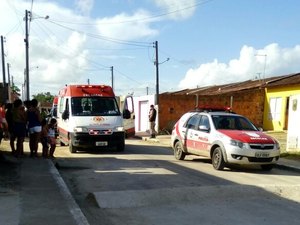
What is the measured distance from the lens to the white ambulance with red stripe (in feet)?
39.7

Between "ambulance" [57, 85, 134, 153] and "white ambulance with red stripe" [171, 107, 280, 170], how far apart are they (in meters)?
2.75

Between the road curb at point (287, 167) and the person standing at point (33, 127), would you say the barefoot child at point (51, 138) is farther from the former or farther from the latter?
the road curb at point (287, 167)

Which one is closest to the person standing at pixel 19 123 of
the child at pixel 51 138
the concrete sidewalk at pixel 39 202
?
the child at pixel 51 138

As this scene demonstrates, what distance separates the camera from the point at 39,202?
7.54 metres

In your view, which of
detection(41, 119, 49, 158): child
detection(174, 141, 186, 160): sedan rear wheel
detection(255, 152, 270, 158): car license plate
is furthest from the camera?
detection(174, 141, 186, 160): sedan rear wheel

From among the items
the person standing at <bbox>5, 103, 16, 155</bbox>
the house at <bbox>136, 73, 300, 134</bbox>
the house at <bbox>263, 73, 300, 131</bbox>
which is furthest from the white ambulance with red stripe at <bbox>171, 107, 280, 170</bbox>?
the house at <bbox>263, 73, 300, 131</bbox>

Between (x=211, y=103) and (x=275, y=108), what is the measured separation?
445cm

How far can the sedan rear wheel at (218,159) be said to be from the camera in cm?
1241

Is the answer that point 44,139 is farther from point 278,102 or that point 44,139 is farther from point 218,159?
point 278,102

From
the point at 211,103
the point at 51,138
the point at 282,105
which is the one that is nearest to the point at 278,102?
the point at 282,105

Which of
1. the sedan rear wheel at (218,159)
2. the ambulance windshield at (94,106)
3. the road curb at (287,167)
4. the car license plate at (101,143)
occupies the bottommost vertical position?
the road curb at (287,167)

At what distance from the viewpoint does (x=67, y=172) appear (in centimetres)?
1177

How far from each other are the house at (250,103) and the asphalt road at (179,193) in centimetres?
1656

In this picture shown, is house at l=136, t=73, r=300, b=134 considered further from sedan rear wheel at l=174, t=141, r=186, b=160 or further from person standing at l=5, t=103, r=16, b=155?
person standing at l=5, t=103, r=16, b=155
